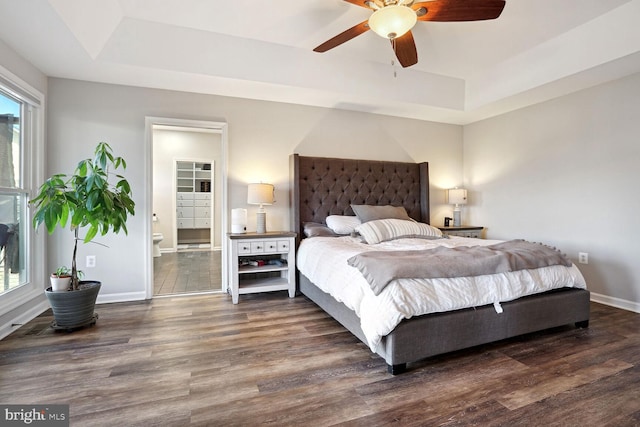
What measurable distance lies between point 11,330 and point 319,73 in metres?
3.66

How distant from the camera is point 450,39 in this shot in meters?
3.14

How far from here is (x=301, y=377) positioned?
191cm

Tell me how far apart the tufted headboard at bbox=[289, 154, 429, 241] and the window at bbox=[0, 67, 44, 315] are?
2558 millimetres

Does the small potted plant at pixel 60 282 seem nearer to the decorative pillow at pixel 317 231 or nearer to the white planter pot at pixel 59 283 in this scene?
the white planter pot at pixel 59 283

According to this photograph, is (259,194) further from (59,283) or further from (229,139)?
(59,283)

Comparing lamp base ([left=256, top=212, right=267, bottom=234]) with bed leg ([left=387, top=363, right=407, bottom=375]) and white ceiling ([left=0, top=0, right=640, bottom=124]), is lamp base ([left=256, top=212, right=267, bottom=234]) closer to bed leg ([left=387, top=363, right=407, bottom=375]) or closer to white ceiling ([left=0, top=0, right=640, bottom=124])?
white ceiling ([left=0, top=0, right=640, bottom=124])

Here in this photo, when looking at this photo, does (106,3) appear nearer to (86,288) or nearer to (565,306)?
(86,288)

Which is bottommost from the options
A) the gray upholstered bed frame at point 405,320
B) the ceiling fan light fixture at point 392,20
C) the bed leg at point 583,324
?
the bed leg at point 583,324

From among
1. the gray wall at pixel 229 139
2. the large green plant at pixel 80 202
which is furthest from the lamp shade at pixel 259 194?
the large green plant at pixel 80 202

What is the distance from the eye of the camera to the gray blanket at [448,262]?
77.0 inches

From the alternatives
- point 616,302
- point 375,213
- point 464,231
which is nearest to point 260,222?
point 375,213

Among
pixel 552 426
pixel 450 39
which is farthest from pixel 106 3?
pixel 552 426

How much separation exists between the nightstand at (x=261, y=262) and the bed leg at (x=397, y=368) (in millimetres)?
1800

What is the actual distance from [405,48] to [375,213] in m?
1.84
